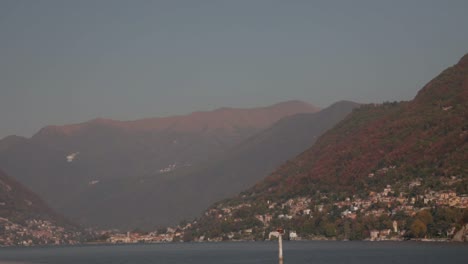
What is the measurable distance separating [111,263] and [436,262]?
6757 cm

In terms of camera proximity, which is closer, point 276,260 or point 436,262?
point 436,262

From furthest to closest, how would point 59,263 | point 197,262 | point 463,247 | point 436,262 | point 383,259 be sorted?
point 59,263 < point 197,262 < point 463,247 < point 383,259 < point 436,262

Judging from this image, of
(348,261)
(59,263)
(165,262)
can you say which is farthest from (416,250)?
(59,263)

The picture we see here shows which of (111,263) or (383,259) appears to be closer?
(383,259)

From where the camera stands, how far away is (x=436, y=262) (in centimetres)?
13788

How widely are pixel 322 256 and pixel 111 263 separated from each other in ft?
127

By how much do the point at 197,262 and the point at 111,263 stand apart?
59.4 feet

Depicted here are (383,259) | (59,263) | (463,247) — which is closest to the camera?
(383,259)

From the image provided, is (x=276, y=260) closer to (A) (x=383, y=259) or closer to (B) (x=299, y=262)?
(B) (x=299, y=262)

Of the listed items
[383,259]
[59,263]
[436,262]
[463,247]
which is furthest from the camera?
[59,263]

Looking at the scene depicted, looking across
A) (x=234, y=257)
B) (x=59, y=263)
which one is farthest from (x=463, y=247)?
(x=59, y=263)

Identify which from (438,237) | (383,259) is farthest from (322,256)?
(438,237)

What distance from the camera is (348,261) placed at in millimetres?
152750

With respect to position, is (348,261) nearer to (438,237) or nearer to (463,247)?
(463,247)
